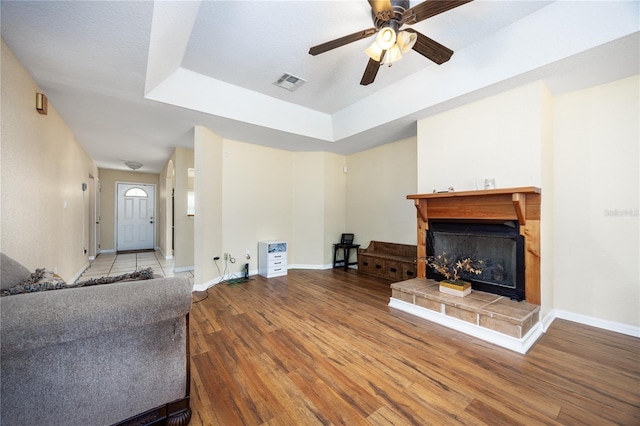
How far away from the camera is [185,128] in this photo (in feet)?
12.9

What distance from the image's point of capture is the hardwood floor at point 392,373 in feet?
4.99

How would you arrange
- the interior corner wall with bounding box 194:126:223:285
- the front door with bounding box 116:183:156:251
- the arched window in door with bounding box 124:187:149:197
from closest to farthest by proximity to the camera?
1. the interior corner wall with bounding box 194:126:223:285
2. the front door with bounding box 116:183:156:251
3. the arched window in door with bounding box 124:187:149:197

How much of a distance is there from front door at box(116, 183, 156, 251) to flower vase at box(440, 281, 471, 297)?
28.6 feet

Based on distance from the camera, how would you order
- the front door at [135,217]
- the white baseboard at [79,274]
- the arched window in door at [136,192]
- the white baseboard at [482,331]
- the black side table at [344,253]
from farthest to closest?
the arched window in door at [136,192]
the front door at [135,217]
the black side table at [344,253]
the white baseboard at [79,274]
the white baseboard at [482,331]

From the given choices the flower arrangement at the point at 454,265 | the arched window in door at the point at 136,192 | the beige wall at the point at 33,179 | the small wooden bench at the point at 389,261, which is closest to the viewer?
the beige wall at the point at 33,179

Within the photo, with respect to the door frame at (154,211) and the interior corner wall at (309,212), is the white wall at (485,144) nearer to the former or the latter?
the interior corner wall at (309,212)

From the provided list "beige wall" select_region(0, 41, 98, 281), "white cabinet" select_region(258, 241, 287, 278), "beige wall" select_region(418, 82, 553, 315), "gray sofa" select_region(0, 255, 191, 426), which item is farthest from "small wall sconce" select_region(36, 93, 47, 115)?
"beige wall" select_region(418, 82, 553, 315)

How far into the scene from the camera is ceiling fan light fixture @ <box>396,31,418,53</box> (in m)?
1.94

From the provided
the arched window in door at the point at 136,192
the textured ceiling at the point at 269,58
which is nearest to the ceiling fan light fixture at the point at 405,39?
the textured ceiling at the point at 269,58

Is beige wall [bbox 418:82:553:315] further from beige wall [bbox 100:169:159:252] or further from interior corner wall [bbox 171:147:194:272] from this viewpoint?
beige wall [bbox 100:169:159:252]

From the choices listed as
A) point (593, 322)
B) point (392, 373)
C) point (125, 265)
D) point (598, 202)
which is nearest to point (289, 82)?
point (392, 373)

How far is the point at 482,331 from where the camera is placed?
2424 millimetres

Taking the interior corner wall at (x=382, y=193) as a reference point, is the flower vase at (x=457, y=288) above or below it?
below

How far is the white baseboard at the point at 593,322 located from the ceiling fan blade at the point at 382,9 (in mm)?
3280
